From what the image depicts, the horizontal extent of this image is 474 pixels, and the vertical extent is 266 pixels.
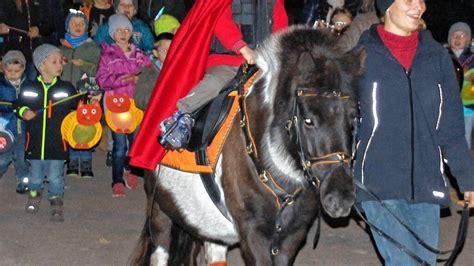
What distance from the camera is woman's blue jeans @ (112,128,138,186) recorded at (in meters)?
10.4

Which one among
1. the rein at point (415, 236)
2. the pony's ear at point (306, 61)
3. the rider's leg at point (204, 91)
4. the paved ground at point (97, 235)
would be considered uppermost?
the pony's ear at point (306, 61)

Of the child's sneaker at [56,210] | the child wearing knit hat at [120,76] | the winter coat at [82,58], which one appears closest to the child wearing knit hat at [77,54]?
the winter coat at [82,58]

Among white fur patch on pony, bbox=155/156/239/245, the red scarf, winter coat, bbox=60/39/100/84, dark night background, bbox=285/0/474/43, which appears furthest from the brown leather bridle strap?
dark night background, bbox=285/0/474/43

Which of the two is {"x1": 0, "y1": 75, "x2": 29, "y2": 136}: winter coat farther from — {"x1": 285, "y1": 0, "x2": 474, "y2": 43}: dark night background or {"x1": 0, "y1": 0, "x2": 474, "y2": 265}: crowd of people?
{"x1": 285, "y1": 0, "x2": 474, "y2": 43}: dark night background

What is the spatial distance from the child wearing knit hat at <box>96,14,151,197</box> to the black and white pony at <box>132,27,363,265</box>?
165 inches

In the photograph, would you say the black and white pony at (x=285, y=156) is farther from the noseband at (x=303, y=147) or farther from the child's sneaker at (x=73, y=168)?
the child's sneaker at (x=73, y=168)

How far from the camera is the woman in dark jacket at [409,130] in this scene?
5184 millimetres

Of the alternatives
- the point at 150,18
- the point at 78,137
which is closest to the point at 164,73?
the point at 78,137

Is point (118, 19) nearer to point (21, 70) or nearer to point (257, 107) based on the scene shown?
point (21, 70)

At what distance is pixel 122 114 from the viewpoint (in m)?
10.3

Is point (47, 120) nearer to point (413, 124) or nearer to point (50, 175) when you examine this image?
point (50, 175)

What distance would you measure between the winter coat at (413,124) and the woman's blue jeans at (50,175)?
15.4ft

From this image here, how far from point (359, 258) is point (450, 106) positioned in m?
3.33

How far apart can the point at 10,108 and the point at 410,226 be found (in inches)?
226
